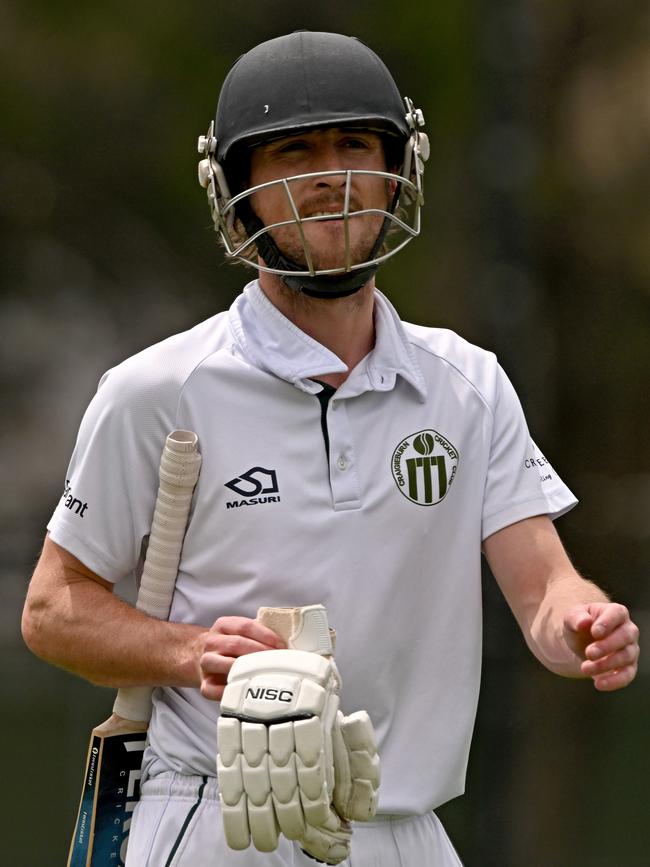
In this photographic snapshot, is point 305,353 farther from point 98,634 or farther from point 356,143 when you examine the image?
point 98,634

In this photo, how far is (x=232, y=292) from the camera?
6.45 metres

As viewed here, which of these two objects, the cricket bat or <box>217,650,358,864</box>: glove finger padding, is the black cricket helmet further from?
<box>217,650,358,864</box>: glove finger padding

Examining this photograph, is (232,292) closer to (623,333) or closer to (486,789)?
(623,333)

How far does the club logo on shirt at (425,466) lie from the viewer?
2.84 meters

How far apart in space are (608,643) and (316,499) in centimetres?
57

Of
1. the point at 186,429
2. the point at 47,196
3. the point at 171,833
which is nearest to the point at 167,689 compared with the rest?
the point at 171,833

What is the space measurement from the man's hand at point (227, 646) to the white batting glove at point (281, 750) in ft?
0.18

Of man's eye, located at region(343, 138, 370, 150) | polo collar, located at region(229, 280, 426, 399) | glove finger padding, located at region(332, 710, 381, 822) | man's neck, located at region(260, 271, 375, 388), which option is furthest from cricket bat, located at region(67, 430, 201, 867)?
man's eye, located at region(343, 138, 370, 150)

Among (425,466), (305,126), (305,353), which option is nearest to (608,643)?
(425,466)

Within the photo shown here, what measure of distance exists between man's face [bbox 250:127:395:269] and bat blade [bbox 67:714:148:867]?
0.88 m

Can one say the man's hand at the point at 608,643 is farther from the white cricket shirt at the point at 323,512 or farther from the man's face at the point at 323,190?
the man's face at the point at 323,190

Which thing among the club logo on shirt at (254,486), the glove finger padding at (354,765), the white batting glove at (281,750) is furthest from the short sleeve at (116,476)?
the glove finger padding at (354,765)

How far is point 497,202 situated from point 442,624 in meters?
3.10

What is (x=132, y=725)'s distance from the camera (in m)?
2.88
